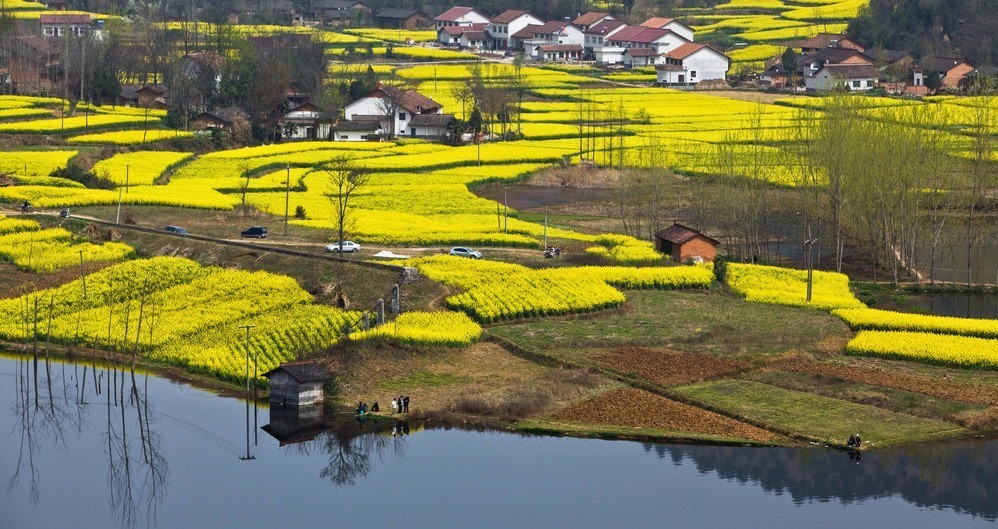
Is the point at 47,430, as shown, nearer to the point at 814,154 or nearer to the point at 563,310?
the point at 563,310

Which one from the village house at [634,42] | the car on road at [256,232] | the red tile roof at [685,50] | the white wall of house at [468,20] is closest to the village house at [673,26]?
the village house at [634,42]

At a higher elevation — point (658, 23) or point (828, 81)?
point (658, 23)

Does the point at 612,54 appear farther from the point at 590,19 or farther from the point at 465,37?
the point at 465,37

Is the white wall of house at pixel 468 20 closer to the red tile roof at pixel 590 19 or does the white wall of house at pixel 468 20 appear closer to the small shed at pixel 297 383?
the red tile roof at pixel 590 19

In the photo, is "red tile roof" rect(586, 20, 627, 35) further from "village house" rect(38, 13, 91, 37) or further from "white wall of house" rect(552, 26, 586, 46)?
"village house" rect(38, 13, 91, 37)

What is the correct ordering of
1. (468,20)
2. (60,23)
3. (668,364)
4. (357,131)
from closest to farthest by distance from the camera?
(668,364) → (357,131) → (60,23) → (468,20)

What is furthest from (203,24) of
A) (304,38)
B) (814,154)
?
(814,154)

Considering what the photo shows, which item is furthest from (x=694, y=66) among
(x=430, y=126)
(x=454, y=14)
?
(x=454, y=14)
